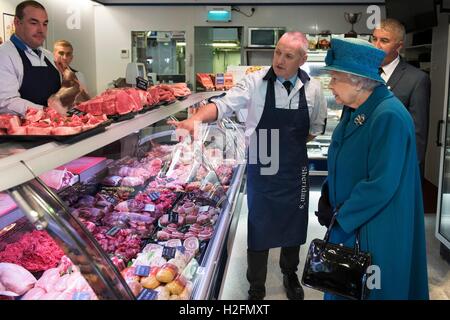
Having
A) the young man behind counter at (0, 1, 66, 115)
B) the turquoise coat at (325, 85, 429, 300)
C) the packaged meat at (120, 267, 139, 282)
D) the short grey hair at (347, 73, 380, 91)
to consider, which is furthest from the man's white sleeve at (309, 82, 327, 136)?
the young man behind counter at (0, 1, 66, 115)

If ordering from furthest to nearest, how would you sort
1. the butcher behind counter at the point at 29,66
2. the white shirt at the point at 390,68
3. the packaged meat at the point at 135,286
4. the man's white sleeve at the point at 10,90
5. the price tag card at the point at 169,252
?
the white shirt at the point at 390,68
the butcher behind counter at the point at 29,66
the man's white sleeve at the point at 10,90
the price tag card at the point at 169,252
the packaged meat at the point at 135,286

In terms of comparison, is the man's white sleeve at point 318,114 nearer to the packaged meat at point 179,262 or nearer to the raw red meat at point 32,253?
the packaged meat at point 179,262

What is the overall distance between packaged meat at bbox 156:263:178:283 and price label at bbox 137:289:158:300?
106 mm

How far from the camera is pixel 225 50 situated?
1035 centimetres

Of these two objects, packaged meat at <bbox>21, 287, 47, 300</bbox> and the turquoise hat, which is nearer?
packaged meat at <bbox>21, 287, 47, 300</bbox>

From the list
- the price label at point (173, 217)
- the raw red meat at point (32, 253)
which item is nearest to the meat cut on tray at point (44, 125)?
the raw red meat at point (32, 253)

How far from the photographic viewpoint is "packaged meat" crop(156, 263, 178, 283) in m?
2.08

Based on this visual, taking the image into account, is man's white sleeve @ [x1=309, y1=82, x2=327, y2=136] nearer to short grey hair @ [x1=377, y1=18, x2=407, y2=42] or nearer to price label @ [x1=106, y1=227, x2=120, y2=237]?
short grey hair @ [x1=377, y1=18, x2=407, y2=42]

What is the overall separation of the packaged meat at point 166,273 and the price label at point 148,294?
0.35ft

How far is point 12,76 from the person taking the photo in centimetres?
329

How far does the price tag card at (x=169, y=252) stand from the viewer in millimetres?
2328

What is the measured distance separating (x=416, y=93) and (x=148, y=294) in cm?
259

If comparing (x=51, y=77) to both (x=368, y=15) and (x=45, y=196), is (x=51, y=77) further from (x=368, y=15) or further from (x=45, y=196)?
(x=368, y=15)
